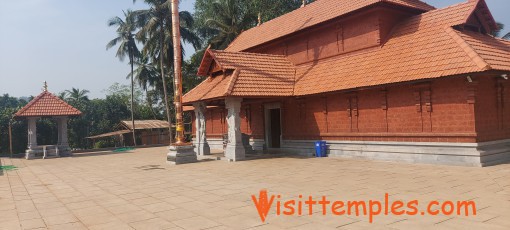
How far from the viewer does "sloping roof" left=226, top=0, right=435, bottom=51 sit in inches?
622

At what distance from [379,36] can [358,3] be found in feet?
6.62

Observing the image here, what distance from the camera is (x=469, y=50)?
11.1 m

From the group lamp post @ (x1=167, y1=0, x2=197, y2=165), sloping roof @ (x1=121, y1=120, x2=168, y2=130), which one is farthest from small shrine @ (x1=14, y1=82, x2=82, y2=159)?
lamp post @ (x1=167, y1=0, x2=197, y2=165)

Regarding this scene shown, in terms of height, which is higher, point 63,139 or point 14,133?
point 14,133

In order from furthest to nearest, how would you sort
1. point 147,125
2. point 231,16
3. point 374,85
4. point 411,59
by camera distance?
1. point 147,125
2. point 231,16
3. point 374,85
4. point 411,59

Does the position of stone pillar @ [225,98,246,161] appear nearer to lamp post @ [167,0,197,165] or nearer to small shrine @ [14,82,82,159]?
lamp post @ [167,0,197,165]

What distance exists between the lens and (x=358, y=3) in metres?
15.8

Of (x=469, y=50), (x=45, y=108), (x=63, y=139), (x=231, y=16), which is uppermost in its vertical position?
(x=231, y=16)

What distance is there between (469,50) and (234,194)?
8.44 m

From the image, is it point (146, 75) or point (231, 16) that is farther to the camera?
point (146, 75)

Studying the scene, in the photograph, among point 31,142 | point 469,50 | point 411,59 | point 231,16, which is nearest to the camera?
point 469,50

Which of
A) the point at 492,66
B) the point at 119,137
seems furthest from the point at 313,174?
the point at 119,137

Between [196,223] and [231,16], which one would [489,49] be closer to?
[196,223]

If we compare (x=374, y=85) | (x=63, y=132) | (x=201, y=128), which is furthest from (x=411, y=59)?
(x=63, y=132)
